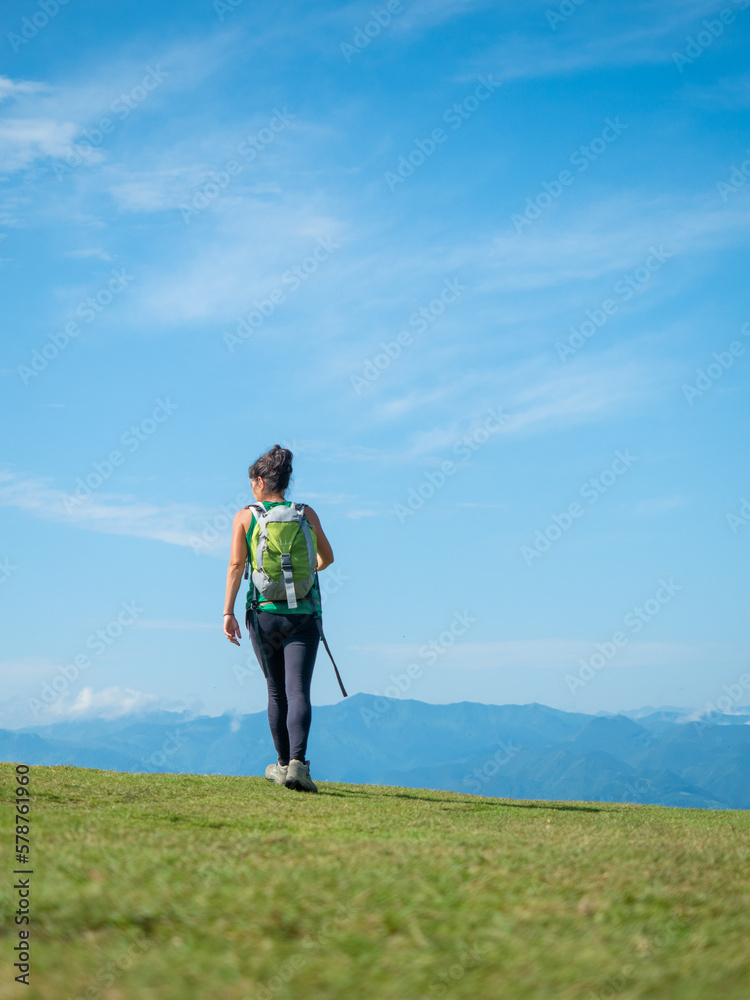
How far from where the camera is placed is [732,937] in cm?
332

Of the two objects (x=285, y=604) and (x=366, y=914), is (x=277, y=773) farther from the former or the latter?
(x=366, y=914)

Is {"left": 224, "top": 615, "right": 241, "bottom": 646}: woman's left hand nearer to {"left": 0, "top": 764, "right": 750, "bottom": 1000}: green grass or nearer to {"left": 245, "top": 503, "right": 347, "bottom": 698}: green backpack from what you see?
{"left": 245, "top": 503, "right": 347, "bottom": 698}: green backpack

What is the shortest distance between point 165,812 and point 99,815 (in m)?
0.52

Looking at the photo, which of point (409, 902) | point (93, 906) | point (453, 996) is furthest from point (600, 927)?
point (93, 906)

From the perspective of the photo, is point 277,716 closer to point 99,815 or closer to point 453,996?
point 99,815

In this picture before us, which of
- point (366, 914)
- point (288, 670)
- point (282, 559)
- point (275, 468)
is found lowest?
point (366, 914)

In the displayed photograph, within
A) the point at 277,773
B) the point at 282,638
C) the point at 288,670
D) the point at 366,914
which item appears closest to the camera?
the point at 366,914

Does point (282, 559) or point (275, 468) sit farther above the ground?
point (275, 468)

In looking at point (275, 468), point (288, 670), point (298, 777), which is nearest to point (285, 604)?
point (288, 670)

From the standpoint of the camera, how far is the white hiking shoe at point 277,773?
29.7 feet

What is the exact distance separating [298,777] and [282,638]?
1401mm

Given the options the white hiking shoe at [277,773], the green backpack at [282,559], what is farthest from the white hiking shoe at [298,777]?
the green backpack at [282,559]

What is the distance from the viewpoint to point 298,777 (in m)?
8.66

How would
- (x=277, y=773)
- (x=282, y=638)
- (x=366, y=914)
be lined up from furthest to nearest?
(x=277, y=773), (x=282, y=638), (x=366, y=914)
